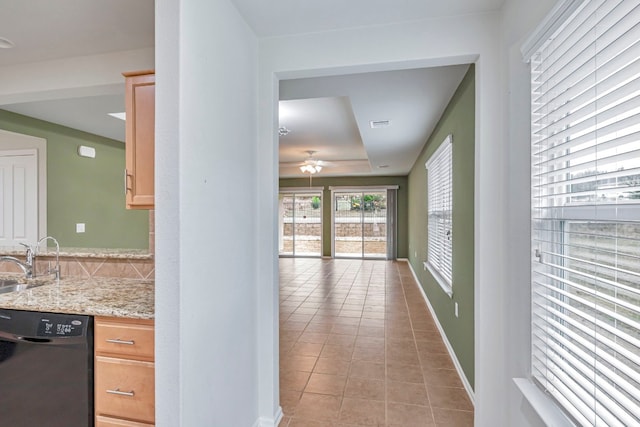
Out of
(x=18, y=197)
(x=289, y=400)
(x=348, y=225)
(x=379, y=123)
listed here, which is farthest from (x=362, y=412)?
(x=348, y=225)

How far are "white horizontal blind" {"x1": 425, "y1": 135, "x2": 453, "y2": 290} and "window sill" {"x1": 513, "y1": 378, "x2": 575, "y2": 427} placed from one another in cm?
172

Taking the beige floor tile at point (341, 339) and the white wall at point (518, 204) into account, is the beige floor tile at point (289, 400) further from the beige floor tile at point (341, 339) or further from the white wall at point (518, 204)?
the white wall at point (518, 204)

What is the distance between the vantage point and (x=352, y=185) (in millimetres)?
9398

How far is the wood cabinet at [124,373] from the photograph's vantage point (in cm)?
145

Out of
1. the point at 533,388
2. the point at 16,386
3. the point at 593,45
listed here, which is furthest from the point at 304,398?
the point at 593,45

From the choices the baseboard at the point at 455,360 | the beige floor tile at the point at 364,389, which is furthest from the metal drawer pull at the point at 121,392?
the baseboard at the point at 455,360

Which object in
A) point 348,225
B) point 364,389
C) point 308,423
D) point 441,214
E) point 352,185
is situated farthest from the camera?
point 348,225

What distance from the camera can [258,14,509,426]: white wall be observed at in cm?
174

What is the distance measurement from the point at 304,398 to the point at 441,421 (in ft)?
3.15

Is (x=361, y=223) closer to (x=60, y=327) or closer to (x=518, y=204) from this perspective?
(x=518, y=204)

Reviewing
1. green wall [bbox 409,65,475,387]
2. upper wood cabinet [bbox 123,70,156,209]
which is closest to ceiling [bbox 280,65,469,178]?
green wall [bbox 409,65,475,387]

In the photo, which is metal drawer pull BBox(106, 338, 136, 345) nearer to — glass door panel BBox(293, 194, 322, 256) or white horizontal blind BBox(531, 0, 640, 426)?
white horizontal blind BBox(531, 0, 640, 426)

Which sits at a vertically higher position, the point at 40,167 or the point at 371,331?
the point at 40,167

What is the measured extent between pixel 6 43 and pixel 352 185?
791cm
